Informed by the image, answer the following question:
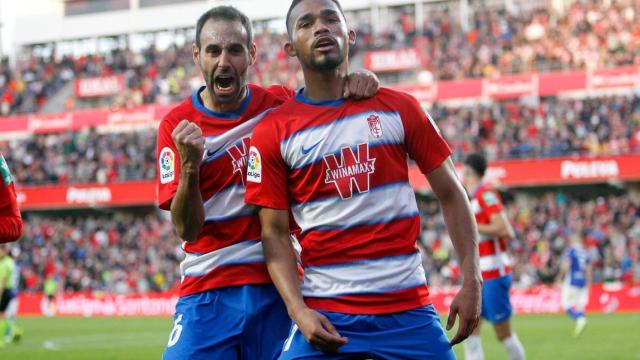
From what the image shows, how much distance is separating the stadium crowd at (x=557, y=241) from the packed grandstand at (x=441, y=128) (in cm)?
5

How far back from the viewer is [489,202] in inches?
405

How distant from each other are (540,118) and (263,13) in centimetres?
1939

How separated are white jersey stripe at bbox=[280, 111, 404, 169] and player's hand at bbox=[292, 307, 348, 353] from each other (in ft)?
2.09

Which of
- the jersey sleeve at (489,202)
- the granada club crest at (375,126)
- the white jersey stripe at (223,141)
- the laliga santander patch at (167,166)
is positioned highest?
the granada club crest at (375,126)

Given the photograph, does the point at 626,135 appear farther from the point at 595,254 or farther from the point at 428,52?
the point at 428,52

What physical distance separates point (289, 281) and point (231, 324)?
0.82 metres

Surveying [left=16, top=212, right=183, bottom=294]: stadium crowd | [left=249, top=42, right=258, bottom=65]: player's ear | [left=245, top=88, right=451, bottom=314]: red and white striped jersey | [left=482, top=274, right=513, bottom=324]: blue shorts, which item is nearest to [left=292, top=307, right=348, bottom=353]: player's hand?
[left=245, top=88, right=451, bottom=314]: red and white striped jersey

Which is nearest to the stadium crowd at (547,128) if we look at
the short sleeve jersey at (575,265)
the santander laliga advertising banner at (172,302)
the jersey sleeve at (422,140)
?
the santander laliga advertising banner at (172,302)

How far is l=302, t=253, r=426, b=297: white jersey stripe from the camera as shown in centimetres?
419

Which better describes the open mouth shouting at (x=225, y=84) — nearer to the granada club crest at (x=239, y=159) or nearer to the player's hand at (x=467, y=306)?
the granada club crest at (x=239, y=159)

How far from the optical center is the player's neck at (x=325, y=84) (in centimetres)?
438

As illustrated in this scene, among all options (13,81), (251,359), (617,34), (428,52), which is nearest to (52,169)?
(13,81)

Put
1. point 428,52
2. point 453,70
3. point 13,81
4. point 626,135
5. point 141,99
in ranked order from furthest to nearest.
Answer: point 13,81, point 141,99, point 428,52, point 453,70, point 626,135

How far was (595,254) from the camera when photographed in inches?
1107
